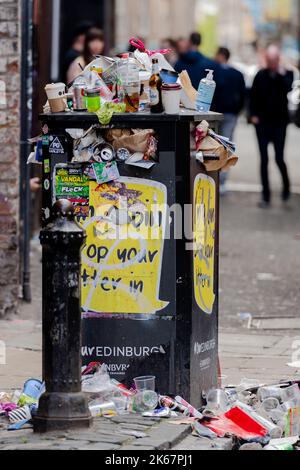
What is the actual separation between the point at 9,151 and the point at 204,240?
127 inches

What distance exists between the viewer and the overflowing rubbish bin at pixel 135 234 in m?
6.85

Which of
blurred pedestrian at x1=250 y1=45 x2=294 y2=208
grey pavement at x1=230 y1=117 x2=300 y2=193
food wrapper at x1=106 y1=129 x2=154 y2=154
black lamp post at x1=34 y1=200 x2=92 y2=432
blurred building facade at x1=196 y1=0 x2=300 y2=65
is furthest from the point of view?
blurred building facade at x1=196 y1=0 x2=300 y2=65

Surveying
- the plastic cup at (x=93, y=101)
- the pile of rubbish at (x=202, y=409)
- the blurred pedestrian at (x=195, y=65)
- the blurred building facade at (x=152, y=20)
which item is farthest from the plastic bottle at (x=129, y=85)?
the blurred building facade at (x=152, y=20)

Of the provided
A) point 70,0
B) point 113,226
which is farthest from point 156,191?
point 70,0

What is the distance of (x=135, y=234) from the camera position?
688 centimetres

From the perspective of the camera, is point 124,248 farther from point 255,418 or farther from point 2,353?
point 2,353

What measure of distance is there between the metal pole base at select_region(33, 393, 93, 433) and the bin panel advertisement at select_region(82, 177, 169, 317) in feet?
2.15

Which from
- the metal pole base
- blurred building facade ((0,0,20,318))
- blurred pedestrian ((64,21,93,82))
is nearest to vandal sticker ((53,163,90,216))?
the metal pole base

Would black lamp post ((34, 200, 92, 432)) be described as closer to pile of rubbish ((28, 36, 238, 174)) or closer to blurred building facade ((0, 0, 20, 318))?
pile of rubbish ((28, 36, 238, 174))

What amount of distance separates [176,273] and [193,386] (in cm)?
61

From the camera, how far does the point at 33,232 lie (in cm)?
1353

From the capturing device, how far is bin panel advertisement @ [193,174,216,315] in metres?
6.99

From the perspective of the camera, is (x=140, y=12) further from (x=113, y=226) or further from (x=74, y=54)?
(x=113, y=226)

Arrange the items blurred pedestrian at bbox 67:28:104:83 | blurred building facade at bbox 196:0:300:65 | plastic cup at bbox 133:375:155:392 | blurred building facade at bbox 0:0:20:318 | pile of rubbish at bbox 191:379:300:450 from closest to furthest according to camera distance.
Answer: pile of rubbish at bbox 191:379:300:450, plastic cup at bbox 133:375:155:392, blurred building facade at bbox 0:0:20:318, blurred pedestrian at bbox 67:28:104:83, blurred building facade at bbox 196:0:300:65
